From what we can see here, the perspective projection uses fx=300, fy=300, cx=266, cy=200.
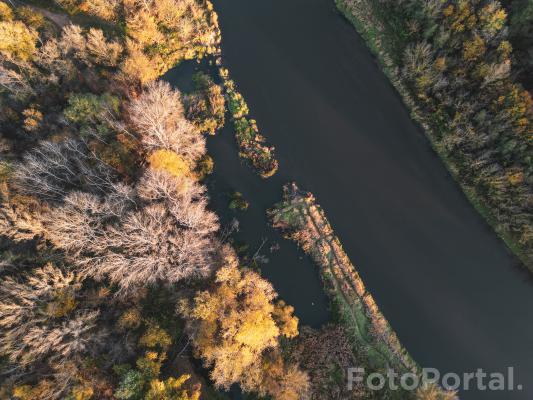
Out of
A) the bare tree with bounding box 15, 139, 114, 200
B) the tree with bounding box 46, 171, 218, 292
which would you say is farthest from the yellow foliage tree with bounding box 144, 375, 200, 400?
the bare tree with bounding box 15, 139, 114, 200

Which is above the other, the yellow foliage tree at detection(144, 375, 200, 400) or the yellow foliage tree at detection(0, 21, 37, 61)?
the yellow foliage tree at detection(0, 21, 37, 61)

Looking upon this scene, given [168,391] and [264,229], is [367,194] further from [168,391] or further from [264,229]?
[168,391]

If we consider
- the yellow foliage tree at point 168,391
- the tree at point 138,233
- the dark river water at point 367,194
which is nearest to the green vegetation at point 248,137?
the dark river water at point 367,194

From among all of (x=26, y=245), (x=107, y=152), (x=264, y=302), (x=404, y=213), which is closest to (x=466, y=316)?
(x=404, y=213)

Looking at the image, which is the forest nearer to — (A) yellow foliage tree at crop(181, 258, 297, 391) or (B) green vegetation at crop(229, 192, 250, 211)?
(A) yellow foliage tree at crop(181, 258, 297, 391)

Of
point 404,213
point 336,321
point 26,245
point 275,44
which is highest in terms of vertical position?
point 275,44

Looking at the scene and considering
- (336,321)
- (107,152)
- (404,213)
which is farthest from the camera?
(404,213)

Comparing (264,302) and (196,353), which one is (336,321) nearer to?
(264,302)

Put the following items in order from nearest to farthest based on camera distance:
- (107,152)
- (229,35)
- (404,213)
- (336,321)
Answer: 1. (107,152)
2. (336,321)
3. (404,213)
4. (229,35)
